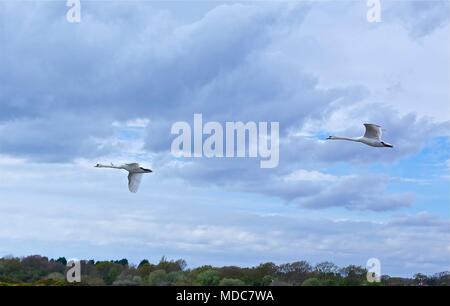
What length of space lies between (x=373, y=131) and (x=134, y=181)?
14.2 metres

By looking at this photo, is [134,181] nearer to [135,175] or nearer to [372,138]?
[135,175]

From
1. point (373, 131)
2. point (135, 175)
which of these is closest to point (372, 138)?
point (373, 131)

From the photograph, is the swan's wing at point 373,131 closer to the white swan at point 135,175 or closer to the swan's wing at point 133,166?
the white swan at point 135,175

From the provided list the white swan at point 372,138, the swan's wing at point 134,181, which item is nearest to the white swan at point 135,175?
the swan's wing at point 134,181

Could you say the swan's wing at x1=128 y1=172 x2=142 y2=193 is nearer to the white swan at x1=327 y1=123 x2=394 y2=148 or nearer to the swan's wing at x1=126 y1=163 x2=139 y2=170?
the swan's wing at x1=126 y1=163 x2=139 y2=170

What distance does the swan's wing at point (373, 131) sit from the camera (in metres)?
42.1

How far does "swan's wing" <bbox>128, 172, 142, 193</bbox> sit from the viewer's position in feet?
146

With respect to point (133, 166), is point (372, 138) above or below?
above

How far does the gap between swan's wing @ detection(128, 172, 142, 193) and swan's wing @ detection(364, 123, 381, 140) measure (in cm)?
1357

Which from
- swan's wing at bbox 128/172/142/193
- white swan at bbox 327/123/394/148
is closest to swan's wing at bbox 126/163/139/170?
swan's wing at bbox 128/172/142/193

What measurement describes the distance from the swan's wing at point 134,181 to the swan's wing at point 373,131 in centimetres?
1357

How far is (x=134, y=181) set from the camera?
44.9 metres
